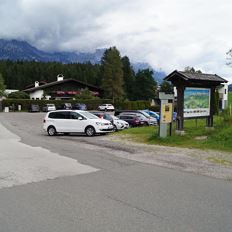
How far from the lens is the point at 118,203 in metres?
6.34

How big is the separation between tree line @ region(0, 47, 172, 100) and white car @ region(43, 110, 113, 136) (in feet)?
209

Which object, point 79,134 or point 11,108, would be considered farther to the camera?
point 11,108

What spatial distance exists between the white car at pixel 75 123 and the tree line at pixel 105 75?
63.8 meters

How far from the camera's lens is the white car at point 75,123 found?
21891 mm

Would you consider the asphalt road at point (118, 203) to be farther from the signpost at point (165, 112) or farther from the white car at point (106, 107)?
the white car at point (106, 107)

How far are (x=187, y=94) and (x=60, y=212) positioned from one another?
45.7 ft

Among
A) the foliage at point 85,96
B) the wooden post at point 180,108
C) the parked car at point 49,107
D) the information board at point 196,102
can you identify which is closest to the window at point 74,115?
the wooden post at point 180,108

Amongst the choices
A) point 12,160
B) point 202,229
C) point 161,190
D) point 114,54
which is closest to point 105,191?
point 161,190

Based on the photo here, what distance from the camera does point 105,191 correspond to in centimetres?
724

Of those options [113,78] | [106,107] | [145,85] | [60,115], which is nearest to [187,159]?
[60,115]

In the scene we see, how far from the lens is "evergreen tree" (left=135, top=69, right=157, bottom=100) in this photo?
9931 cm

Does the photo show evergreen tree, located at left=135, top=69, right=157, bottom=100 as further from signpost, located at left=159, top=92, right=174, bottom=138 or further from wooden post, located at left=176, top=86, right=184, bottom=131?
signpost, located at left=159, top=92, right=174, bottom=138

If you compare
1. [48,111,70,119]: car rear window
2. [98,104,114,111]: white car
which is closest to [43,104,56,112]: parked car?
[98,104,114,111]: white car

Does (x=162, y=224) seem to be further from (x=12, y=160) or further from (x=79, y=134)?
(x=79, y=134)
